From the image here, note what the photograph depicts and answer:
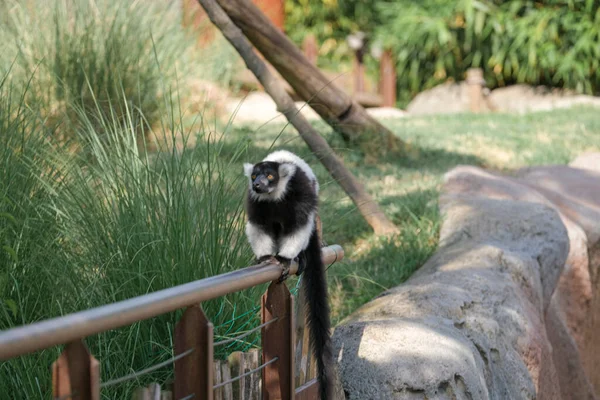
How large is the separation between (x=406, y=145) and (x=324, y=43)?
7941 mm

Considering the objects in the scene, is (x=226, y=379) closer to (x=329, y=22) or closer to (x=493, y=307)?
(x=493, y=307)

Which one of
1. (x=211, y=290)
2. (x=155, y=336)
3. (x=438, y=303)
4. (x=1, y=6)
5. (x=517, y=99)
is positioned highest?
(x=1, y=6)

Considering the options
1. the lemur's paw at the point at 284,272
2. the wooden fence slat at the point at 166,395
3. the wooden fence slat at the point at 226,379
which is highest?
the lemur's paw at the point at 284,272

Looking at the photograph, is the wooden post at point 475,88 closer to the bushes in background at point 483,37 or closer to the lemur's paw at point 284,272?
the bushes in background at point 483,37

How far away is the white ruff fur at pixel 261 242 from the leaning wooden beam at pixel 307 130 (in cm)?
209

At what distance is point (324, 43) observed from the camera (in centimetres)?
1484

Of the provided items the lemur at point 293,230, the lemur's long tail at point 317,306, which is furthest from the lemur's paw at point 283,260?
the lemur's long tail at point 317,306

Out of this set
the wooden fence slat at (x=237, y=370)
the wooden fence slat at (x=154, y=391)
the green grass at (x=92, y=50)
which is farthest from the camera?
the green grass at (x=92, y=50)

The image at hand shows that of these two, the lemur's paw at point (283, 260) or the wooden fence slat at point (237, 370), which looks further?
the lemur's paw at point (283, 260)

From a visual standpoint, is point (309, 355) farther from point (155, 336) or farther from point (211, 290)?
point (211, 290)

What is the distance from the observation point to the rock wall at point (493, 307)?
2963 millimetres

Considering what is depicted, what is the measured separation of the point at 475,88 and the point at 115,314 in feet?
38.6

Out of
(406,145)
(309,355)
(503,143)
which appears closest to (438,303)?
(309,355)

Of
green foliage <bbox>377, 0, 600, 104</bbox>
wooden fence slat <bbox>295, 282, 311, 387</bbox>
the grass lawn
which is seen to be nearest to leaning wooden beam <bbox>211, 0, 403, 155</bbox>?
the grass lawn
